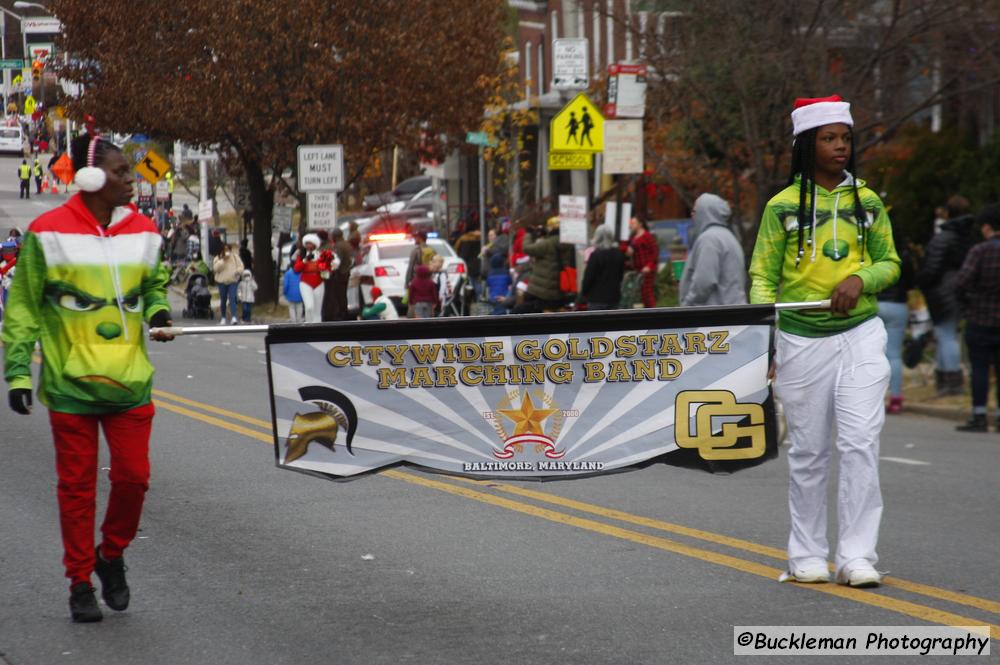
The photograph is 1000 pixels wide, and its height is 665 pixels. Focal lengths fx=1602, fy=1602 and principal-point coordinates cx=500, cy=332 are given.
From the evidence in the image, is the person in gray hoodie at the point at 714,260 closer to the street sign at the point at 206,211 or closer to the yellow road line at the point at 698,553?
the yellow road line at the point at 698,553

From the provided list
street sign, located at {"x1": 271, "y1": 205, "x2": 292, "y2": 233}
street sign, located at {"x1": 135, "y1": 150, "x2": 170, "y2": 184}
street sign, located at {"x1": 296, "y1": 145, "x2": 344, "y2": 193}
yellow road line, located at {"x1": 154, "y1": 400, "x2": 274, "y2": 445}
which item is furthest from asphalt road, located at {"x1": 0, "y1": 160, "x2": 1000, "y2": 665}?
street sign, located at {"x1": 135, "y1": 150, "x2": 170, "y2": 184}

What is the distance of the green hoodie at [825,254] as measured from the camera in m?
6.88

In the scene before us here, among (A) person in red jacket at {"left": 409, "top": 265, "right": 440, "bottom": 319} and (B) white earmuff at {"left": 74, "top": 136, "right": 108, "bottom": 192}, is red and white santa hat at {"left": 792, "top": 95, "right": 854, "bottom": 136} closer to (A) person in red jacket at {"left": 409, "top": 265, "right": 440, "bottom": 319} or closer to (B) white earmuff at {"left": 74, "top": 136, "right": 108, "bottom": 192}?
(B) white earmuff at {"left": 74, "top": 136, "right": 108, "bottom": 192}

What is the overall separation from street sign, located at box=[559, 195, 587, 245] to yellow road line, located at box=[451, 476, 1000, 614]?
12.1 meters

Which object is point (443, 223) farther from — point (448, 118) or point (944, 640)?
point (944, 640)

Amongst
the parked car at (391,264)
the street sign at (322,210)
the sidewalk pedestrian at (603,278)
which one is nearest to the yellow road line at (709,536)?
the sidewalk pedestrian at (603,278)

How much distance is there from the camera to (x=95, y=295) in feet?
21.3

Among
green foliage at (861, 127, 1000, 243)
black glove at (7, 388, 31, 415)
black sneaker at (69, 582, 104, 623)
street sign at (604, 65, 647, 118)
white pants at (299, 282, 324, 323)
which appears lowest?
white pants at (299, 282, 324, 323)

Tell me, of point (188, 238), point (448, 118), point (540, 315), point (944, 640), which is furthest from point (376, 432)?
point (188, 238)

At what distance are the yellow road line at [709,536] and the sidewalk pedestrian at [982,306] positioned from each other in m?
5.40

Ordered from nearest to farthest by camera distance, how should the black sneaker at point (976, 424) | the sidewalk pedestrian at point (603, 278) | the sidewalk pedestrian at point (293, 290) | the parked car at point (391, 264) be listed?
the black sneaker at point (976, 424), the sidewalk pedestrian at point (603, 278), the sidewalk pedestrian at point (293, 290), the parked car at point (391, 264)

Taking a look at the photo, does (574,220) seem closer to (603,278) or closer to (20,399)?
(603,278)

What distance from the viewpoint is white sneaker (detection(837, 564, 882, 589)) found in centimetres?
682

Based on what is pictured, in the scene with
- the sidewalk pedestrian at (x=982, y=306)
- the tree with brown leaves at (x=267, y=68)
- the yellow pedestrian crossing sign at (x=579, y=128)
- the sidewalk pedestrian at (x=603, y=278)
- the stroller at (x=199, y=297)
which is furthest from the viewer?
the stroller at (x=199, y=297)
